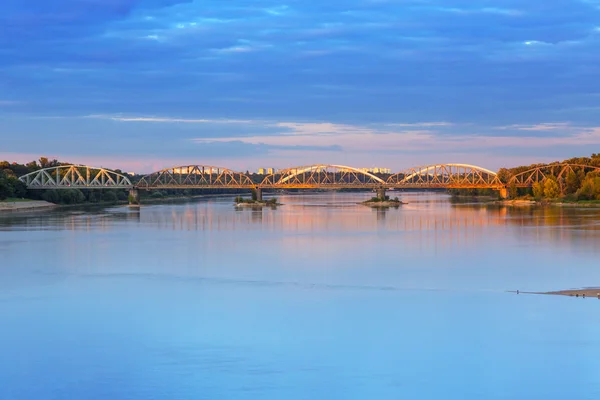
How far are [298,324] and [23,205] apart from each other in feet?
232

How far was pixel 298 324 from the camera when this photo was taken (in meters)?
16.7

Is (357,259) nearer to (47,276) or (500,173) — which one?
(47,276)

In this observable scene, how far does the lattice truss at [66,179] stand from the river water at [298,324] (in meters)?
68.4

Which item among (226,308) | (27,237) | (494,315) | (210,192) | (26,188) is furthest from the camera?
(210,192)

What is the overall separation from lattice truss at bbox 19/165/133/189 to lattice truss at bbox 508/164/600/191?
50074 millimetres

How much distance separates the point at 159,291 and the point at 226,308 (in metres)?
3.39

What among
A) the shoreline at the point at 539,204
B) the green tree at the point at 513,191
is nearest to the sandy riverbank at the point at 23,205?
the shoreline at the point at 539,204

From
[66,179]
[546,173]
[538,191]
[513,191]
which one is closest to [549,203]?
[538,191]

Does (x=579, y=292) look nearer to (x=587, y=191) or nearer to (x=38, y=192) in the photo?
(x=587, y=191)

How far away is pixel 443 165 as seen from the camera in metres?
121

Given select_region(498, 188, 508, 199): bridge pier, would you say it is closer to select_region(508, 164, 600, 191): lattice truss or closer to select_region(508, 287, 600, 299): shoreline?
select_region(508, 164, 600, 191): lattice truss

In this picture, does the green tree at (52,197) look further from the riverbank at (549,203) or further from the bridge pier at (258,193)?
the riverbank at (549,203)

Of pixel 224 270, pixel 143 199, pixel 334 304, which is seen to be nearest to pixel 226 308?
pixel 334 304

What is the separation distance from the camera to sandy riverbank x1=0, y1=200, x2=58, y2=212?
77.9m
